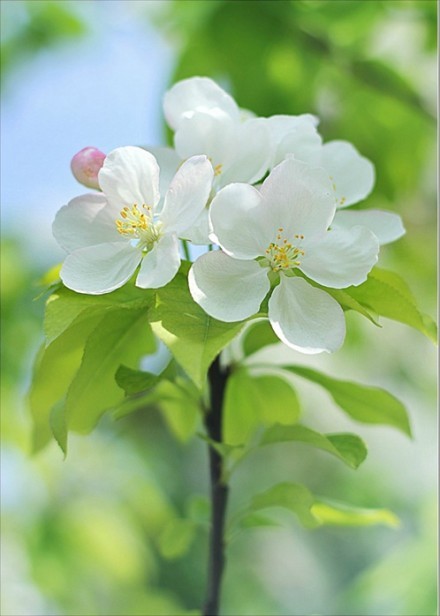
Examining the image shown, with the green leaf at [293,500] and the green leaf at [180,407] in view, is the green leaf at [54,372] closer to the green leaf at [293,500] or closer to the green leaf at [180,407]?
the green leaf at [180,407]

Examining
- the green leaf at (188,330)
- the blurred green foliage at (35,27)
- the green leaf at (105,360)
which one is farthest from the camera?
the blurred green foliage at (35,27)

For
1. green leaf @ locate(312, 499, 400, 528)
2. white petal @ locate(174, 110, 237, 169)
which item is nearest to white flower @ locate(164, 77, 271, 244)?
white petal @ locate(174, 110, 237, 169)

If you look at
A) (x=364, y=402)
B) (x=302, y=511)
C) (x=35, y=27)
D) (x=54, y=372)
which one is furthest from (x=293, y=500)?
(x=35, y=27)

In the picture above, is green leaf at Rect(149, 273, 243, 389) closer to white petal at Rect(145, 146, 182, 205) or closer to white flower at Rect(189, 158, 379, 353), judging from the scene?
white flower at Rect(189, 158, 379, 353)

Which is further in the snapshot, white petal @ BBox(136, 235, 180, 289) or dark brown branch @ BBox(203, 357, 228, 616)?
dark brown branch @ BBox(203, 357, 228, 616)

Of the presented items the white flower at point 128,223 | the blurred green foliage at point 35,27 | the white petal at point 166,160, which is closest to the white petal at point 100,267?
the white flower at point 128,223

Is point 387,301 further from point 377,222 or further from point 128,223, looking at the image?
point 128,223

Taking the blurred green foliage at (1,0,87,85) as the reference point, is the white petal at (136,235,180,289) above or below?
above
